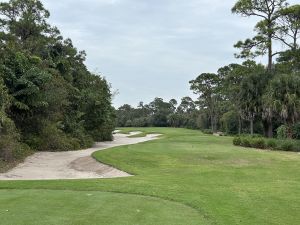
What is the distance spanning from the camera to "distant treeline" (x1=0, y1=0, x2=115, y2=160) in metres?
23.3

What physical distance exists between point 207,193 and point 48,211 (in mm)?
4781

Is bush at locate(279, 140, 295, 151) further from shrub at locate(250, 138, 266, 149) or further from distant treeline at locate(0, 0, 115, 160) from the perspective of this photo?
distant treeline at locate(0, 0, 115, 160)

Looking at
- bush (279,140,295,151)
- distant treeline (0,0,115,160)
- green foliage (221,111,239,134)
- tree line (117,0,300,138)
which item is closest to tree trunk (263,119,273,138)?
tree line (117,0,300,138)

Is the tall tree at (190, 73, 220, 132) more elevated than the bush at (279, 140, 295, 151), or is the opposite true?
the tall tree at (190, 73, 220, 132)

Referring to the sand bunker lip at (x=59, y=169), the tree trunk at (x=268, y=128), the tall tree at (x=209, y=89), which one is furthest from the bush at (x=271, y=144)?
the tall tree at (x=209, y=89)

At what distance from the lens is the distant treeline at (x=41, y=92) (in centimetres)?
2328

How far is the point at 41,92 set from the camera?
82.8 ft

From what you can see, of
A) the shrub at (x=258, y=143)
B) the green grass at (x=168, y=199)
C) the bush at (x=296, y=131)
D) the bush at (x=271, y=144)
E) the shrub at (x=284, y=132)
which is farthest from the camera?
the bush at (x=296, y=131)

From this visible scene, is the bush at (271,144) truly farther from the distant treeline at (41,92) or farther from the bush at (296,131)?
the distant treeline at (41,92)

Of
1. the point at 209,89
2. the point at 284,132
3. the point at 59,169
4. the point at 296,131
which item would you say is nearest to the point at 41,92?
the point at 59,169

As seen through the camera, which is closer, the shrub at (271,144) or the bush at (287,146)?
the bush at (287,146)

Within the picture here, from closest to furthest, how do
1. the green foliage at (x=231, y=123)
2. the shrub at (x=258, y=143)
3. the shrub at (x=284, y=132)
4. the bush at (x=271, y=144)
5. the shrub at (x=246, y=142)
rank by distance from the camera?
the bush at (x=271, y=144) < the shrub at (x=258, y=143) < the shrub at (x=246, y=142) < the shrub at (x=284, y=132) < the green foliage at (x=231, y=123)

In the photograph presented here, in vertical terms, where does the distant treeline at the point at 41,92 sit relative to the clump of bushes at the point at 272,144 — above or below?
above

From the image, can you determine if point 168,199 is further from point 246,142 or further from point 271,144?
point 246,142
